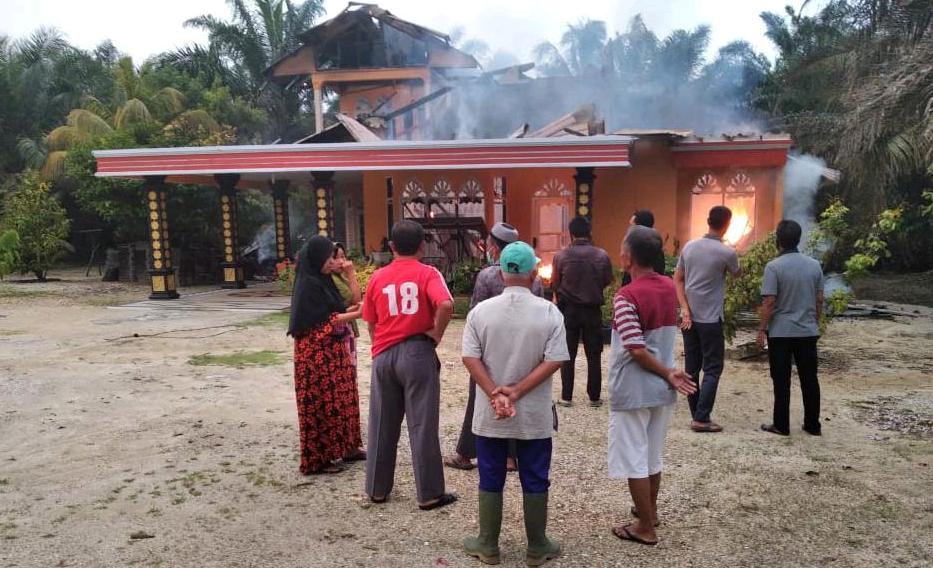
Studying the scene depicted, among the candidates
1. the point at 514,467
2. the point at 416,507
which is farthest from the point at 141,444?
the point at 514,467

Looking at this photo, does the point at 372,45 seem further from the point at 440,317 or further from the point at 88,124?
the point at 440,317

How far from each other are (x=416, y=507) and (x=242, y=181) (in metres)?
15.7

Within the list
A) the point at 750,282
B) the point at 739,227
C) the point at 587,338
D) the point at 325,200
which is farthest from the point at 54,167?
the point at 750,282

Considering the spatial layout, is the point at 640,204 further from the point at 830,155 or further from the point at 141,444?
the point at 141,444

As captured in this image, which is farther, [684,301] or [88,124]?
[88,124]

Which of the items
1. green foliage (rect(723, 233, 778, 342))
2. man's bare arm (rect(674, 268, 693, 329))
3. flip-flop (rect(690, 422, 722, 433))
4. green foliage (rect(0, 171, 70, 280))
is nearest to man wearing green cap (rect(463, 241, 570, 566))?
man's bare arm (rect(674, 268, 693, 329))

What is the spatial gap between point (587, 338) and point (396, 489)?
2333mm

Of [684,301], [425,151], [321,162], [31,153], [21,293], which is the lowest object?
[21,293]

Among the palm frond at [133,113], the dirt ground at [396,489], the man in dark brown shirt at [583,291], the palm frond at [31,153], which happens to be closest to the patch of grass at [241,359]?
the dirt ground at [396,489]

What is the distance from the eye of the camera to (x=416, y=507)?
12.2 ft

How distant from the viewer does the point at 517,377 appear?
9.61 feet

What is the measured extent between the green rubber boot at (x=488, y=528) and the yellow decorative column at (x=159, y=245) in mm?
12467

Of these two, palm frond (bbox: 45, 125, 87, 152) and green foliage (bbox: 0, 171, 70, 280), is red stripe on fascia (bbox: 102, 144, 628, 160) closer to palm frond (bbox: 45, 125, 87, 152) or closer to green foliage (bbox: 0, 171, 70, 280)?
green foliage (bbox: 0, 171, 70, 280)

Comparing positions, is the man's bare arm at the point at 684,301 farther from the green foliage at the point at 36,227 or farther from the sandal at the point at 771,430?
the green foliage at the point at 36,227
